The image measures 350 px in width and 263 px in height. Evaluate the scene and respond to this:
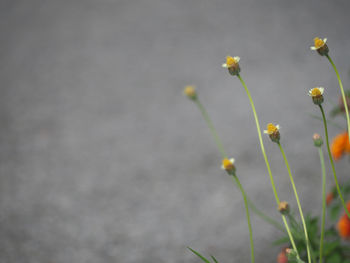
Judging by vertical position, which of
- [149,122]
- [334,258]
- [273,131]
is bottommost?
[334,258]

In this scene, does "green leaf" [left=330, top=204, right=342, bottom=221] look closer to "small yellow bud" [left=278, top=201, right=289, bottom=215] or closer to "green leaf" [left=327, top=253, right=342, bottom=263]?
"green leaf" [left=327, top=253, right=342, bottom=263]

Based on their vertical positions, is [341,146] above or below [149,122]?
below

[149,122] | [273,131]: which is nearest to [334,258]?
[273,131]

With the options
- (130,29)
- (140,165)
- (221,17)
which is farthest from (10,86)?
(221,17)

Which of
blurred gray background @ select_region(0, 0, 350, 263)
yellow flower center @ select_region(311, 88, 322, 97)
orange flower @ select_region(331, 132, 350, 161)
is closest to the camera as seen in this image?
yellow flower center @ select_region(311, 88, 322, 97)

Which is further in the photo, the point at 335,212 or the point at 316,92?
the point at 335,212

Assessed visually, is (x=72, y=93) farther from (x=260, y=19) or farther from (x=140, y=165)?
(x=260, y=19)

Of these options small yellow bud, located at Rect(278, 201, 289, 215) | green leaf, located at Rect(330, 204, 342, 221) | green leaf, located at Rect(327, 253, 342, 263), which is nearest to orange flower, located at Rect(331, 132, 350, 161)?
green leaf, located at Rect(330, 204, 342, 221)

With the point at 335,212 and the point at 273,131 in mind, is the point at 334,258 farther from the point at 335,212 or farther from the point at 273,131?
the point at 273,131

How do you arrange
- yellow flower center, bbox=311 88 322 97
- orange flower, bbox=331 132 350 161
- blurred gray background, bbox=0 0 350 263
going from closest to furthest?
yellow flower center, bbox=311 88 322 97 < orange flower, bbox=331 132 350 161 < blurred gray background, bbox=0 0 350 263
